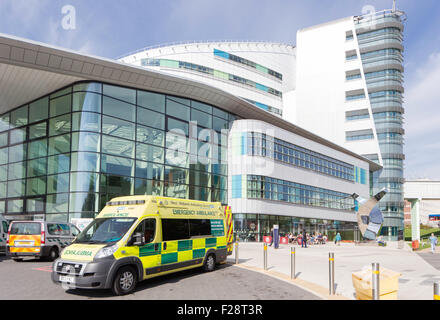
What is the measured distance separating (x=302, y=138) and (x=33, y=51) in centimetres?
2859

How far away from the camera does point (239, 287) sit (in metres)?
10.2

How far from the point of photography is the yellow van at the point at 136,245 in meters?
8.89

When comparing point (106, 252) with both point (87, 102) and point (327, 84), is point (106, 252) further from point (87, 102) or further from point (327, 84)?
point (327, 84)

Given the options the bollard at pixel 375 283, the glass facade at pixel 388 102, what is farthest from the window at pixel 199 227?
the glass facade at pixel 388 102

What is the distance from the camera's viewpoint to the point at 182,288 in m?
9.97

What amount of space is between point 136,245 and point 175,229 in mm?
1938

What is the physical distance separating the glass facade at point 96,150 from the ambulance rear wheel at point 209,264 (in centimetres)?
1249

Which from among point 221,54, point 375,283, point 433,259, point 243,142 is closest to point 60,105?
point 243,142

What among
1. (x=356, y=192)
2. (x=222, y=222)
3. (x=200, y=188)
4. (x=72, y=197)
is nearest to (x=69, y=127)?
(x=72, y=197)

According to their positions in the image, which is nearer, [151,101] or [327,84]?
[151,101]

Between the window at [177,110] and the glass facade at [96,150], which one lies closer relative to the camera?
the glass facade at [96,150]

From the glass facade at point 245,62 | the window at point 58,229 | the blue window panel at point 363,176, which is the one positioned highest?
the glass facade at point 245,62

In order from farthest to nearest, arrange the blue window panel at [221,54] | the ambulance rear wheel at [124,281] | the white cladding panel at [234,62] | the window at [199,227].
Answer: the blue window panel at [221,54] → the white cladding panel at [234,62] → the window at [199,227] → the ambulance rear wheel at [124,281]

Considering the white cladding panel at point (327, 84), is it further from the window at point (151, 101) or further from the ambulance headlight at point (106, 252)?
the ambulance headlight at point (106, 252)
